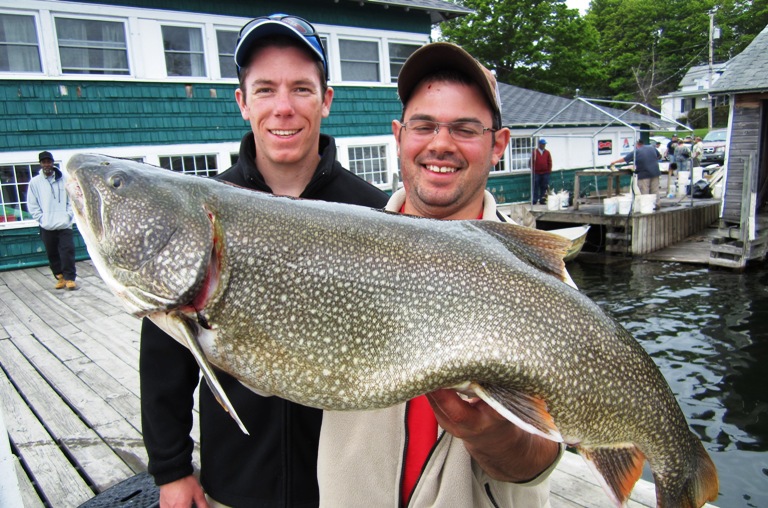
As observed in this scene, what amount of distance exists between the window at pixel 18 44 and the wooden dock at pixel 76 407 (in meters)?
6.38

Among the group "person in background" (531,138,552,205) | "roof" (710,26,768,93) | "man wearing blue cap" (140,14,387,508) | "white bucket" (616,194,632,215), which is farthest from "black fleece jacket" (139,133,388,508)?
"person in background" (531,138,552,205)

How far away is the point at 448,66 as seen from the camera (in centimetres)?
233

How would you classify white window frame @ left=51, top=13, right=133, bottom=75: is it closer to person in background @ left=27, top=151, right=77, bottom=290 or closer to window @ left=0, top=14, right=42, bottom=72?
window @ left=0, top=14, right=42, bottom=72

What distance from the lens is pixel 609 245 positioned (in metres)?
17.0

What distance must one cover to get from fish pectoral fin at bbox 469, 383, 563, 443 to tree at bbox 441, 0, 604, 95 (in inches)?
1648

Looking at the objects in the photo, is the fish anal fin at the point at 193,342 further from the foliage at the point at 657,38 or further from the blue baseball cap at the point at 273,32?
the foliage at the point at 657,38

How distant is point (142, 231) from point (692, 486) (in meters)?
2.16

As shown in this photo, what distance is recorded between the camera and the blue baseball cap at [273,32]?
238 cm

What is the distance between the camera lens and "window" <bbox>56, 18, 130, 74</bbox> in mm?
12352

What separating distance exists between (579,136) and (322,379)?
25238 millimetres

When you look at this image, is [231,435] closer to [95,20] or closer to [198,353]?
[198,353]

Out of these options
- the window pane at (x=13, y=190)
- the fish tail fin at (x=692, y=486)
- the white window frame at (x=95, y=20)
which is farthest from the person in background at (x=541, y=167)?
the fish tail fin at (x=692, y=486)

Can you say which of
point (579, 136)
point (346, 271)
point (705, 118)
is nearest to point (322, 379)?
point (346, 271)

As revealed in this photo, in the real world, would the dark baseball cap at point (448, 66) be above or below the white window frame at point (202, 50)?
below
